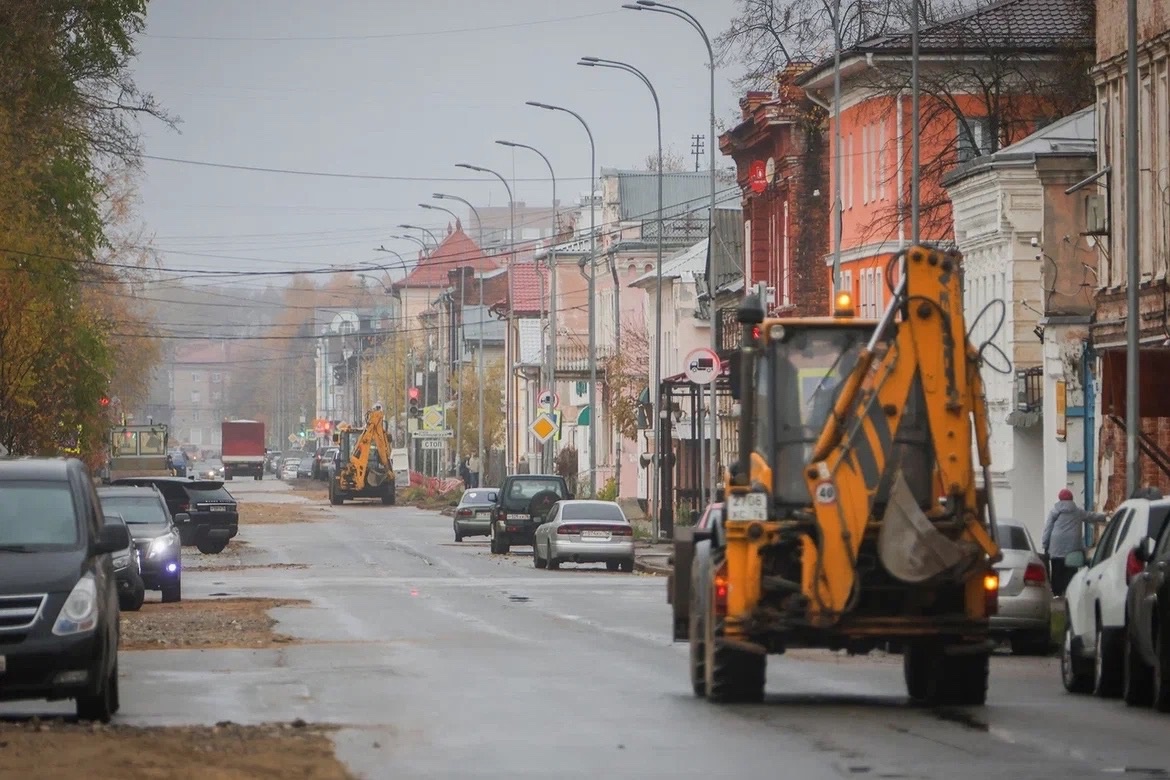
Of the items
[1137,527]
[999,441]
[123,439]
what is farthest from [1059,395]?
[123,439]

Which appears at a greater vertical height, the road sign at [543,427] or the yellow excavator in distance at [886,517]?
the road sign at [543,427]

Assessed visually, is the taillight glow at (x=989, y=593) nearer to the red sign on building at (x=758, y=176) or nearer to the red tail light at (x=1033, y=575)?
the red tail light at (x=1033, y=575)

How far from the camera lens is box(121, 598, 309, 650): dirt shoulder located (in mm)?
25825

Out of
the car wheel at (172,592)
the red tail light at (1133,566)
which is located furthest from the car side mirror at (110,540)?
the car wheel at (172,592)

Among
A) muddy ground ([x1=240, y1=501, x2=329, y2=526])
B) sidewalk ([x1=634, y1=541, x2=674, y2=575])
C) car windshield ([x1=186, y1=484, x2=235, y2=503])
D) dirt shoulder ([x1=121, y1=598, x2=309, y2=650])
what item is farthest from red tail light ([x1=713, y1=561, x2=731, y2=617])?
muddy ground ([x1=240, y1=501, x2=329, y2=526])

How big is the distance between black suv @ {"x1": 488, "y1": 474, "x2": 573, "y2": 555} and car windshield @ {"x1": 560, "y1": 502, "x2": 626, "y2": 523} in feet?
25.6

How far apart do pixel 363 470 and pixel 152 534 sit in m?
59.7

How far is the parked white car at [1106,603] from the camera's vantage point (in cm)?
1883

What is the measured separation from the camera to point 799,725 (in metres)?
16.0

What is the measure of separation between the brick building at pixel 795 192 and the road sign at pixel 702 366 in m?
17.9

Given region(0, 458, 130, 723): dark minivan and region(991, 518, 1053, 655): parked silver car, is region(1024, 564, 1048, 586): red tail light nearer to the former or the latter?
region(991, 518, 1053, 655): parked silver car

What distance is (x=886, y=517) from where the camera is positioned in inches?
658

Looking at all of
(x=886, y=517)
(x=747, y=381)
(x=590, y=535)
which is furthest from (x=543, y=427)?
(x=886, y=517)

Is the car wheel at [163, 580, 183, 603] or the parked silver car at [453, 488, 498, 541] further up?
the parked silver car at [453, 488, 498, 541]
